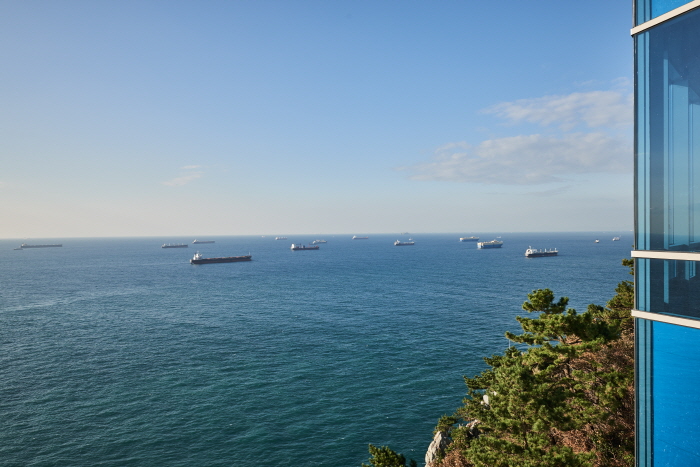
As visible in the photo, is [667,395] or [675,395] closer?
[675,395]

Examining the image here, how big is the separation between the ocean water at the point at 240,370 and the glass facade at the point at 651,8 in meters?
28.2

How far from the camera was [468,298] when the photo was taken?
77.7 meters

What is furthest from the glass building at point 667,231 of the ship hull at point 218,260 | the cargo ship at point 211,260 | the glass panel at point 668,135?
the ship hull at point 218,260

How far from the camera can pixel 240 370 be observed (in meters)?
43.2

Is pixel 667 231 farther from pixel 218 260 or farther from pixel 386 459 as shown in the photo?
pixel 218 260

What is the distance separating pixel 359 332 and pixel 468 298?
102 feet

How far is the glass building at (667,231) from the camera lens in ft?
31.6

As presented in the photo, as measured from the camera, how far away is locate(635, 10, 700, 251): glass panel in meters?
9.66

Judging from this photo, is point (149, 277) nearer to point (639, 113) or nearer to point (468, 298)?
point (468, 298)

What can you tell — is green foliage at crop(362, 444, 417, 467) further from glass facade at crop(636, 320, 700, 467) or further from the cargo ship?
the cargo ship

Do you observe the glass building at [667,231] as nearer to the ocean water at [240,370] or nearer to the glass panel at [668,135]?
the glass panel at [668,135]

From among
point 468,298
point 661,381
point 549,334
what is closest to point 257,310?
point 468,298

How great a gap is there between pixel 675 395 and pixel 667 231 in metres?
4.22

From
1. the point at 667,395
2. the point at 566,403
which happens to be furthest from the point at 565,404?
the point at 667,395
